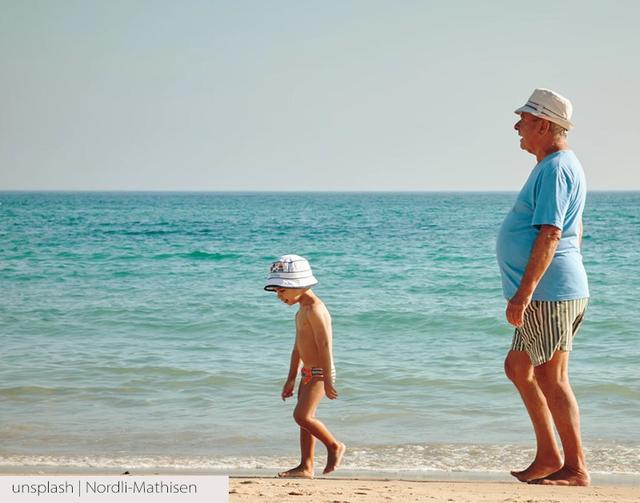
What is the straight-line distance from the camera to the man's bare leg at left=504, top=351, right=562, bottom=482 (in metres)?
4.16

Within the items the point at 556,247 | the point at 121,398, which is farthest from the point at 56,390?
the point at 556,247

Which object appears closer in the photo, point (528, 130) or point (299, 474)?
point (528, 130)

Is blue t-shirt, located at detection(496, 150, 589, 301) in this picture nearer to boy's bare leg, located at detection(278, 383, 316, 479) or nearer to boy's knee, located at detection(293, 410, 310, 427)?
boy's knee, located at detection(293, 410, 310, 427)

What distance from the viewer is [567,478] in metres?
4.16

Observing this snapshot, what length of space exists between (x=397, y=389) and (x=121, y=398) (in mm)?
2042

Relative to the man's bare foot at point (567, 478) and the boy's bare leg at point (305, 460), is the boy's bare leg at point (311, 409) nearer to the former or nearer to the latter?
the boy's bare leg at point (305, 460)

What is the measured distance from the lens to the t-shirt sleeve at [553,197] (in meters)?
3.90

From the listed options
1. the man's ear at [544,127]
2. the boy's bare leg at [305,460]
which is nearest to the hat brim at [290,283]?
the boy's bare leg at [305,460]

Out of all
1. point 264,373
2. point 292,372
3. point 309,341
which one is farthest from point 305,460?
point 264,373

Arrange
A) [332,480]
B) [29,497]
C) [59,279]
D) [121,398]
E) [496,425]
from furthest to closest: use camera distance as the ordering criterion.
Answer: [59,279] < [121,398] < [496,425] < [332,480] < [29,497]

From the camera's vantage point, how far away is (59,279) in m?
Answer: 15.8

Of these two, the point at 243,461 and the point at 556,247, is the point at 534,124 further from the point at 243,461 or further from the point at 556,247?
the point at 243,461
